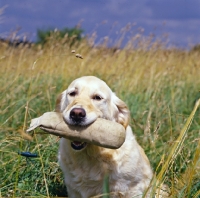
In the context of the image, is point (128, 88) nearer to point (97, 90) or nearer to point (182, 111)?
point (182, 111)

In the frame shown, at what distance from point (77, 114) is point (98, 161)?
57cm

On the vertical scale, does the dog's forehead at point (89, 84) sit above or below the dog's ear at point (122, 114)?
above

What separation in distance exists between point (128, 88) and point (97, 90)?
3068 mm

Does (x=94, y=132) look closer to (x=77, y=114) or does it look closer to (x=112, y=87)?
(x=77, y=114)

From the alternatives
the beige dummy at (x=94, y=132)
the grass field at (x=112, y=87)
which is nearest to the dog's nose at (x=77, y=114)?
the beige dummy at (x=94, y=132)

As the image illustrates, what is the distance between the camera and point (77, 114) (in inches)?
110

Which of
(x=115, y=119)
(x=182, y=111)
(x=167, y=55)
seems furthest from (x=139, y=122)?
(x=167, y=55)

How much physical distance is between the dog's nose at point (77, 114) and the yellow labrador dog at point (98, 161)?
0.17 meters

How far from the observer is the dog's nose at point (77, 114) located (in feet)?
9.18

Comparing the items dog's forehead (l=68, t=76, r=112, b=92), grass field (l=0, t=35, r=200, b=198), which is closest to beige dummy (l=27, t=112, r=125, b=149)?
dog's forehead (l=68, t=76, r=112, b=92)

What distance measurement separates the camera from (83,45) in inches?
292

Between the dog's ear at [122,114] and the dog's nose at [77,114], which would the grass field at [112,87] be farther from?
the dog's nose at [77,114]

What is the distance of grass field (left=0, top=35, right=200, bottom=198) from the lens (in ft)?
13.5

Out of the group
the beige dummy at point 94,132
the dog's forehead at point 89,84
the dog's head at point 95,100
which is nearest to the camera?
the beige dummy at point 94,132
